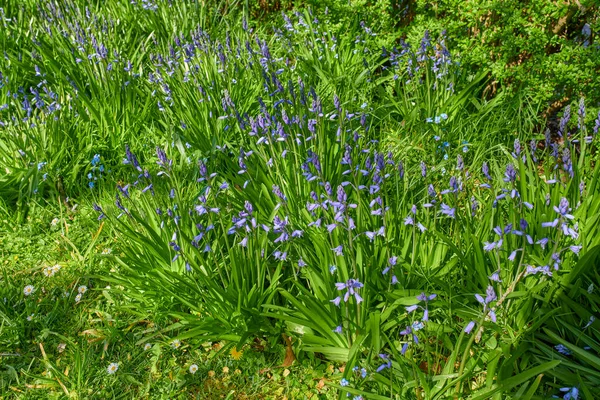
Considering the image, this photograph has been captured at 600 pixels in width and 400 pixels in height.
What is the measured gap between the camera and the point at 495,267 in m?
2.53

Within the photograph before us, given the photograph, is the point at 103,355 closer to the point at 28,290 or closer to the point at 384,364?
the point at 28,290

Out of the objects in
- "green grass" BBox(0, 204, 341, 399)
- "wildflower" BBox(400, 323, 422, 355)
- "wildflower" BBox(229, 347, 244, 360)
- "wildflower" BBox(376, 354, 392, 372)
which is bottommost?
"green grass" BBox(0, 204, 341, 399)

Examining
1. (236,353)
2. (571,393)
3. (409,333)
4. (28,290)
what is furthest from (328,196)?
(28,290)

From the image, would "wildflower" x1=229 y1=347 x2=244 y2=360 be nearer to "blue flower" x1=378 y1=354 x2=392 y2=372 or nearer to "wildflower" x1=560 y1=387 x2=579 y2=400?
"blue flower" x1=378 y1=354 x2=392 y2=372

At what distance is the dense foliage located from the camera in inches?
92.7

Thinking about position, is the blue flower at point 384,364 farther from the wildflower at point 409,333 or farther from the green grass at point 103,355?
the green grass at point 103,355

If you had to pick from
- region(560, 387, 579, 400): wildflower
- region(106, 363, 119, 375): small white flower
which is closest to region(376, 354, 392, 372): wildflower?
region(560, 387, 579, 400): wildflower

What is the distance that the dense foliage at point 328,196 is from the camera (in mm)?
2355

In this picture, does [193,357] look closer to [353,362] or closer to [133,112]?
[353,362]

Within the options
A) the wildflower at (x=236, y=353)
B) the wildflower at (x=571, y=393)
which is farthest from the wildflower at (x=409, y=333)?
the wildflower at (x=236, y=353)

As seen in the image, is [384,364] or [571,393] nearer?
[571,393]

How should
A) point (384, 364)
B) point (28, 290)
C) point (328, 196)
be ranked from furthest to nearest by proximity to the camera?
point (28, 290), point (328, 196), point (384, 364)

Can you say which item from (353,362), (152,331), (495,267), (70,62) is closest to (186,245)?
(152,331)

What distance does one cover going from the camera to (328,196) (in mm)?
2498
